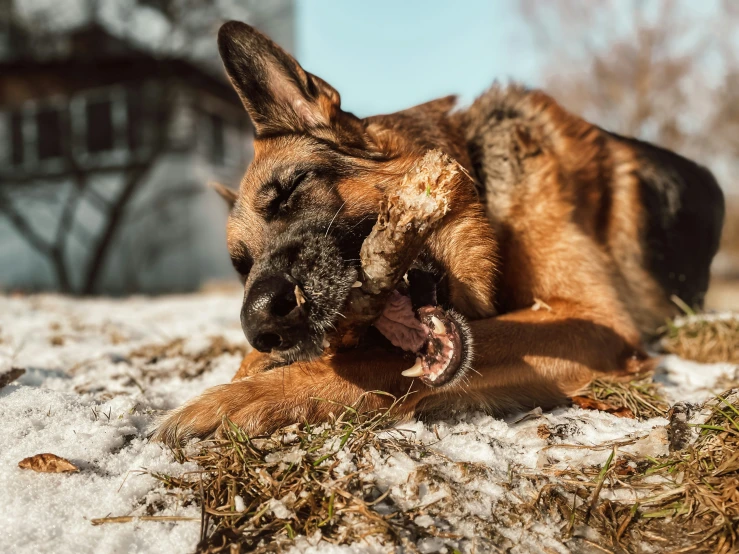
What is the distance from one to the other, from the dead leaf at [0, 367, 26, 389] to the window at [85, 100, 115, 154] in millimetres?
16383

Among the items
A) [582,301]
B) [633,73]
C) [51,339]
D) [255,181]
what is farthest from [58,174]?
[633,73]

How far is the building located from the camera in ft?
48.1

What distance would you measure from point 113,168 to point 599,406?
55.8 feet

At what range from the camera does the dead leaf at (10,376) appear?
2.52 metres

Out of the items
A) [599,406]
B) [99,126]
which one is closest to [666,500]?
[599,406]

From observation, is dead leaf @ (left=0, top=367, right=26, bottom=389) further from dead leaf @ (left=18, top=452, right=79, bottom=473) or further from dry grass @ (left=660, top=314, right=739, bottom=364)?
dry grass @ (left=660, top=314, right=739, bottom=364)

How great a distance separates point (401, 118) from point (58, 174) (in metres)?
14.4

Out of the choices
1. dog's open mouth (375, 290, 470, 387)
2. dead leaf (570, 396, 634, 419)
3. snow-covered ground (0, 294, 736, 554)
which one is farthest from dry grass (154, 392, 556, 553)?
dead leaf (570, 396, 634, 419)

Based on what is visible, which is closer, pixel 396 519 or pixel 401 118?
pixel 396 519

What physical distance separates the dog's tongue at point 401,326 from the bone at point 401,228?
190mm

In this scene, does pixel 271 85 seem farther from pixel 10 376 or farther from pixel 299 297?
pixel 10 376

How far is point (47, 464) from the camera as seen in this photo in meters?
1.82

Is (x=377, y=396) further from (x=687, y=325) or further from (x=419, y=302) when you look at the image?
(x=687, y=325)

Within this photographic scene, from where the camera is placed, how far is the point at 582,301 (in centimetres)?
308
